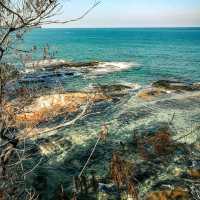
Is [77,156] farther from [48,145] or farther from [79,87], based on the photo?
[79,87]

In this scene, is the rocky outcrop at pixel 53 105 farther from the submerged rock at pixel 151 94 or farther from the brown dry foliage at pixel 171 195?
the brown dry foliage at pixel 171 195

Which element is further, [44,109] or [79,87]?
[79,87]

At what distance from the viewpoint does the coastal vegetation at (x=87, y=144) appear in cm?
922

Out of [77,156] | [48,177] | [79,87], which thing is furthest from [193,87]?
[48,177]

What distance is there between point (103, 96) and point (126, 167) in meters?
16.7

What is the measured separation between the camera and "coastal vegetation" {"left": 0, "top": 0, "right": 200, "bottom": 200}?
922 centimetres

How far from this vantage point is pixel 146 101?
101 ft

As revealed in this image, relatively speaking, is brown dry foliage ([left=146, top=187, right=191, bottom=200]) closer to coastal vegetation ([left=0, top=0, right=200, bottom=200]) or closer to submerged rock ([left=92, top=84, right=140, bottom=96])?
coastal vegetation ([left=0, top=0, right=200, bottom=200])

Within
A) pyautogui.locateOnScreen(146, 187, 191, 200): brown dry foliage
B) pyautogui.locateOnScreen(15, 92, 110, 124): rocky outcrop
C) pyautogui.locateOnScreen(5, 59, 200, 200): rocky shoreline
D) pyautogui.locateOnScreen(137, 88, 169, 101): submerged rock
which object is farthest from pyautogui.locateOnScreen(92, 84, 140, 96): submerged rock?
pyautogui.locateOnScreen(146, 187, 191, 200): brown dry foliage

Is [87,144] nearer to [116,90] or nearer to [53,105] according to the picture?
[53,105]

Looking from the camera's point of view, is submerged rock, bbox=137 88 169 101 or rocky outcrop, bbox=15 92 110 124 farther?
submerged rock, bbox=137 88 169 101

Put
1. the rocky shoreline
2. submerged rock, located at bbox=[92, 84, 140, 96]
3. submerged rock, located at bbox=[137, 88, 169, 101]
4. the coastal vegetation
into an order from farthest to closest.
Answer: submerged rock, located at bbox=[92, 84, 140, 96], submerged rock, located at bbox=[137, 88, 169, 101], the rocky shoreline, the coastal vegetation

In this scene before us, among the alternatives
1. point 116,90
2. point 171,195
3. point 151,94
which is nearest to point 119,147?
point 171,195

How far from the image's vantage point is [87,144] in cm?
2038
